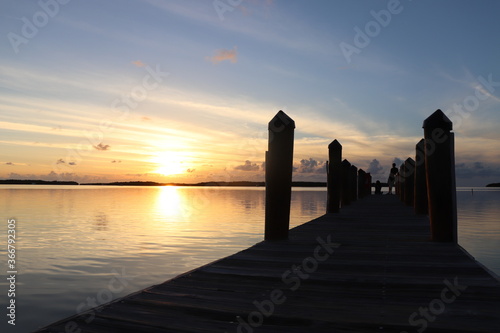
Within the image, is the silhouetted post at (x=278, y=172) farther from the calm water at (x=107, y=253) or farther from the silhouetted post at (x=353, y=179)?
the silhouetted post at (x=353, y=179)

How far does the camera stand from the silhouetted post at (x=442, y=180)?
24.1ft

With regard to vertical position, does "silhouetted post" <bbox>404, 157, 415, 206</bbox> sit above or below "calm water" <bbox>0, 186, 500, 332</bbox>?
above

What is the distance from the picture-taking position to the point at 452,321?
3.38 metres

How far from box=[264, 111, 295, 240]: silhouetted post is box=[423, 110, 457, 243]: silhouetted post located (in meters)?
2.37

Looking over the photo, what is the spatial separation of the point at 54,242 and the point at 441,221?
43.8 feet

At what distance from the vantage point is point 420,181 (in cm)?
1231

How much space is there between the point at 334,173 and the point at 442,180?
22.9 ft

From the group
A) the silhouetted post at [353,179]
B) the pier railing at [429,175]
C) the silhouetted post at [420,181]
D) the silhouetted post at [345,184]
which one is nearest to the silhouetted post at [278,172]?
the pier railing at [429,175]

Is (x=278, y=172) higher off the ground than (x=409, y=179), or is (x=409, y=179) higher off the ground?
(x=409, y=179)

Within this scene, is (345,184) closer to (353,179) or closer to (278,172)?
(353,179)

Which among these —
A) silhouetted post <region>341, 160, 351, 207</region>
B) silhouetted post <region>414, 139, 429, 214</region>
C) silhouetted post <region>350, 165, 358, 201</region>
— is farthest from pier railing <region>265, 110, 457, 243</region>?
silhouetted post <region>350, 165, 358, 201</region>

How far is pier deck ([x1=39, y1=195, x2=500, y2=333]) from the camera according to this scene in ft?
10.9

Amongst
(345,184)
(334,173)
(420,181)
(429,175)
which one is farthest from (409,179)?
(429,175)

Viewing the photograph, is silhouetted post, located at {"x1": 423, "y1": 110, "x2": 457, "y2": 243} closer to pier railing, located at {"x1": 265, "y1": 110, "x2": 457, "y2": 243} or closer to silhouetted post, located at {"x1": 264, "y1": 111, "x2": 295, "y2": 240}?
pier railing, located at {"x1": 265, "y1": 110, "x2": 457, "y2": 243}
